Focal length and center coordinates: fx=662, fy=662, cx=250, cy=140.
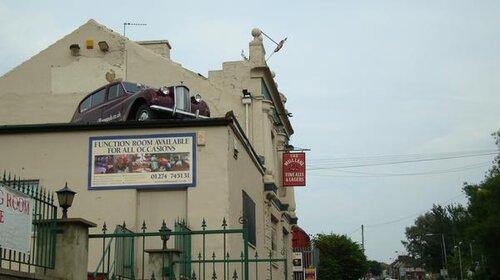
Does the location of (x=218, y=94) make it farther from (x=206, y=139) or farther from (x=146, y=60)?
(x=206, y=139)

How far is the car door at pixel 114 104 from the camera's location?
60.0ft

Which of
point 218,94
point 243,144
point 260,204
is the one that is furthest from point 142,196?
point 218,94

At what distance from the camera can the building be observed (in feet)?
53.1

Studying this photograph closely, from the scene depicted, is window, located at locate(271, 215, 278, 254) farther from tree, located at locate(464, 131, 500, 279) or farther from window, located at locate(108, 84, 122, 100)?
tree, located at locate(464, 131, 500, 279)

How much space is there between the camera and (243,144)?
1842 cm

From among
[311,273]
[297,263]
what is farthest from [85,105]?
[297,263]

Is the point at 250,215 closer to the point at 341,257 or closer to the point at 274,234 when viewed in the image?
the point at 274,234

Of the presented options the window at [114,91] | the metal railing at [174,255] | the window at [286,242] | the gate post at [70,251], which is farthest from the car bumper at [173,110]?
the window at [286,242]

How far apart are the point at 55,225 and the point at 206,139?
7530 millimetres

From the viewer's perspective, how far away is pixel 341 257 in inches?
2056

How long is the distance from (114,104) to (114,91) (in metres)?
0.72

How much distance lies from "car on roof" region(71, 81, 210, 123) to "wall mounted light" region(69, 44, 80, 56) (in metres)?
5.18

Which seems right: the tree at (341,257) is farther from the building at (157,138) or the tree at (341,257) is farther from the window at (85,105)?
the window at (85,105)

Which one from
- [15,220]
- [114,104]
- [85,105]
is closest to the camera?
[15,220]
